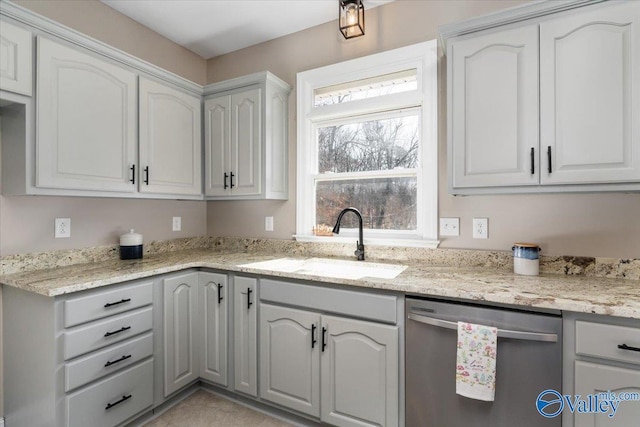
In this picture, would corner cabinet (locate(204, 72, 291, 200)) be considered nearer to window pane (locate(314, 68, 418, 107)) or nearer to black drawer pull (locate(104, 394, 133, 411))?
window pane (locate(314, 68, 418, 107))

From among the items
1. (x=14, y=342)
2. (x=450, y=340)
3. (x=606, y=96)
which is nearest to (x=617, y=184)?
(x=606, y=96)

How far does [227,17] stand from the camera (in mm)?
2424

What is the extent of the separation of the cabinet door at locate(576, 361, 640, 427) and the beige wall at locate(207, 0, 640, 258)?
740 mm

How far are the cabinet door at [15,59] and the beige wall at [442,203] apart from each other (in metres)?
1.58

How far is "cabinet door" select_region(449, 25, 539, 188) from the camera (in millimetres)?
1571

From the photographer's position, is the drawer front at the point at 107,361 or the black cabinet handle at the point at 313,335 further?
the black cabinet handle at the point at 313,335

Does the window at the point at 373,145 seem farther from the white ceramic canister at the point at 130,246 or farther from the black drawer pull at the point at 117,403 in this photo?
the black drawer pull at the point at 117,403

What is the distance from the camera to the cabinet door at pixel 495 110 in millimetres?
1571

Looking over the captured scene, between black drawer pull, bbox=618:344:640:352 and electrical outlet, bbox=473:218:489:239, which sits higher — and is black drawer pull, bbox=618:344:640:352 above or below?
below

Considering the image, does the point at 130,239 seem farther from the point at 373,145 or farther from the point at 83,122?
the point at 373,145

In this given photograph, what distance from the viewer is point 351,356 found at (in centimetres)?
168

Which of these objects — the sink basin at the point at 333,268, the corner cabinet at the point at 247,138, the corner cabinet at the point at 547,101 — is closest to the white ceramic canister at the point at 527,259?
the corner cabinet at the point at 547,101

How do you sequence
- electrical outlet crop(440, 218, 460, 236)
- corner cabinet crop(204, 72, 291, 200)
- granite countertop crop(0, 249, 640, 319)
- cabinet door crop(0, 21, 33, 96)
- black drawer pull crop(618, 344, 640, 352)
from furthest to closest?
corner cabinet crop(204, 72, 291, 200), electrical outlet crop(440, 218, 460, 236), cabinet door crop(0, 21, 33, 96), granite countertop crop(0, 249, 640, 319), black drawer pull crop(618, 344, 640, 352)

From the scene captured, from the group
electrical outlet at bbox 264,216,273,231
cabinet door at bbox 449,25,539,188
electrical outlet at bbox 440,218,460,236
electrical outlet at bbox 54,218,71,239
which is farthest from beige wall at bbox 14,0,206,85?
electrical outlet at bbox 440,218,460,236
